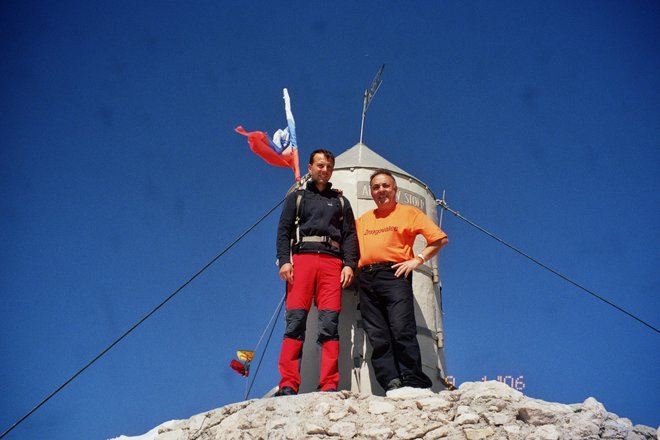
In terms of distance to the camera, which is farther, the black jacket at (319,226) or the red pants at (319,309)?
the black jacket at (319,226)

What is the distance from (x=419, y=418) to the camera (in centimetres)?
399

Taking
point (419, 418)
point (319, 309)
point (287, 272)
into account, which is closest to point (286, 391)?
point (319, 309)

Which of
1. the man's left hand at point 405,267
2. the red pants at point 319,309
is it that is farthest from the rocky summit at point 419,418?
the man's left hand at point 405,267

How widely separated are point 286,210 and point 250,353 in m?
3.07

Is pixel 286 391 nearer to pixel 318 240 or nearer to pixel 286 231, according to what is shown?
pixel 318 240

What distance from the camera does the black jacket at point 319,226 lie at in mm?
5523

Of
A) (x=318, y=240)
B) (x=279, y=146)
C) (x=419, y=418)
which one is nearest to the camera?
(x=419, y=418)

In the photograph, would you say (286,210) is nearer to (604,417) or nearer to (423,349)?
(423,349)

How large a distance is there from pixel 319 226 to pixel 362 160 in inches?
82.5

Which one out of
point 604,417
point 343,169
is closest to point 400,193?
point 343,169

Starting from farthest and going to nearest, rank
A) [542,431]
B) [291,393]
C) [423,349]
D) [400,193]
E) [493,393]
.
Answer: [400,193] < [423,349] < [291,393] < [493,393] < [542,431]

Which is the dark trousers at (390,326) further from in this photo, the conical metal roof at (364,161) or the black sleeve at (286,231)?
the conical metal roof at (364,161)

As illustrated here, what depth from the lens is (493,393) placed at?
4.11m

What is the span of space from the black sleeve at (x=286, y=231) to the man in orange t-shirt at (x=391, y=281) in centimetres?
81
